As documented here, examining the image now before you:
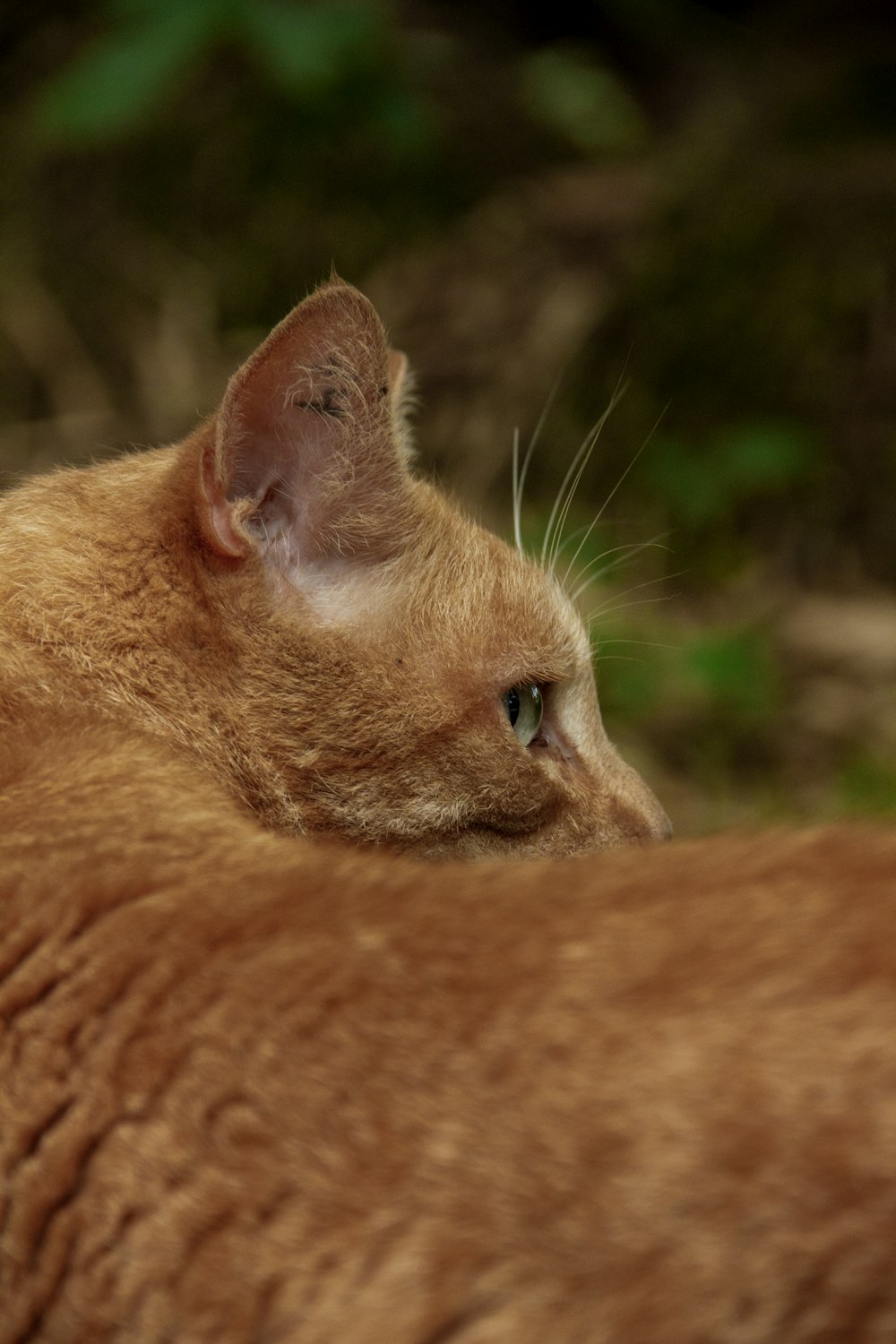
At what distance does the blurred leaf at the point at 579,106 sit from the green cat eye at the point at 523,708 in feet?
12.1

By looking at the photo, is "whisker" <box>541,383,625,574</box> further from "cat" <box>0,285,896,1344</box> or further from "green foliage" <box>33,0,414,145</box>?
"green foliage" <box>33,0,414,145</box>

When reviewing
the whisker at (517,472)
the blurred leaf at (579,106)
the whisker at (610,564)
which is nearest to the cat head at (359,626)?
the whisker at (517,472)

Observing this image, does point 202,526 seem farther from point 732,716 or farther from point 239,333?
point 239,333

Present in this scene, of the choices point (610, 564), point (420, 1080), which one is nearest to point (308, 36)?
point (610, 564)

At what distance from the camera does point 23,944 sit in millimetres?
1316

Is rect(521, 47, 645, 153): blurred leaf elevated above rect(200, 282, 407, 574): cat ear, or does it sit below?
above

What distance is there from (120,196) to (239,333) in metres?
0.76

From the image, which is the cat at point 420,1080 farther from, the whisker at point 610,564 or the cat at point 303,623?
the whisker at point 610,564

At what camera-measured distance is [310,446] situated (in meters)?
1.96

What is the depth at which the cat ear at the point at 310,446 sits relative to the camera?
185 cm

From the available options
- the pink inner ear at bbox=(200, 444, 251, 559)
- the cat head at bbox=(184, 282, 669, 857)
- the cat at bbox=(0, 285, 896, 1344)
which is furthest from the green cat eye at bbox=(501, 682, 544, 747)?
the cat at bbox=(0, 285, 896, 1344)

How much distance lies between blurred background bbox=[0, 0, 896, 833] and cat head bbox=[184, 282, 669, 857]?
1.46 m

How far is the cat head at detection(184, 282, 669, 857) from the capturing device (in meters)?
1.86

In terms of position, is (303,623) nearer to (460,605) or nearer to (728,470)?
(460,605)
